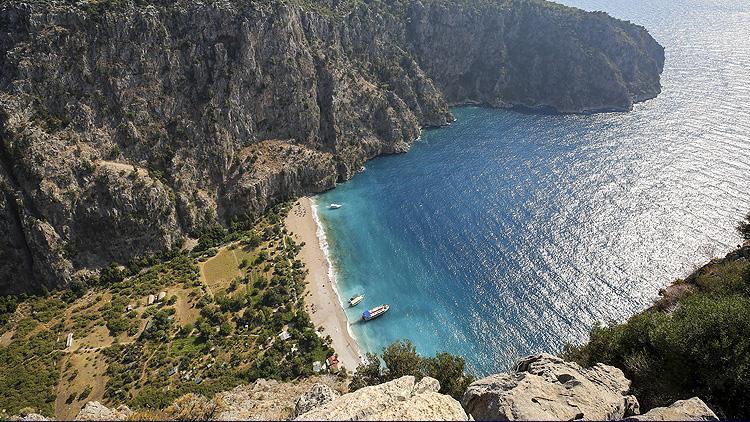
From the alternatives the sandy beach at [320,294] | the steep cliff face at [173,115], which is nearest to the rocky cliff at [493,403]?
the sandy beach at [320,294]

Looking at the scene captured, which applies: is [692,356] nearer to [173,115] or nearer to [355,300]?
[355,300]

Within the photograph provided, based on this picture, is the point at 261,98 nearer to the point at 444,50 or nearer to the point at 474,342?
the point at 474,342

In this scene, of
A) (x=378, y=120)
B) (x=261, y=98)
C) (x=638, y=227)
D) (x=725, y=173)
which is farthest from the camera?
(x=378, y=120)

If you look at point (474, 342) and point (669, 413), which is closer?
point (669, 413)

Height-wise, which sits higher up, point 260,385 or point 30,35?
point 30,35

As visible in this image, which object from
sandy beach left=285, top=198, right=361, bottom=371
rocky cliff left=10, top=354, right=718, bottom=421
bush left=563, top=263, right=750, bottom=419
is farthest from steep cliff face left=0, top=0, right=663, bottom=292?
bush left=563, top=263, right=750, bottom=419

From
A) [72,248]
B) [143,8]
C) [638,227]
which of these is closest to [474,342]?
[638,227]

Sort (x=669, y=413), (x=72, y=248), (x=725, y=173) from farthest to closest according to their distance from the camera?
1. (x=725, y=173)
2. (x=72, y=248)
3. (x=669, y=413)
